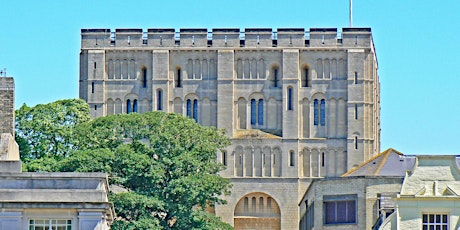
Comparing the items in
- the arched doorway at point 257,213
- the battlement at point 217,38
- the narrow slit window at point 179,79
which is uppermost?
the battlement at point 217,38

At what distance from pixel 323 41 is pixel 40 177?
297 feet

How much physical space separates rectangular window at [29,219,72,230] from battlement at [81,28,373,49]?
296 ft

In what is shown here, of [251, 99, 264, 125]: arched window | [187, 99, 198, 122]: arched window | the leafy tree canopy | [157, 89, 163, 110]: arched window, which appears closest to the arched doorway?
[251, 99, 264, 125]: arched window

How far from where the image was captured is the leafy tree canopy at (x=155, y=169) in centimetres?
8956

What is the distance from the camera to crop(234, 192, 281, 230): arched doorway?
13962cm

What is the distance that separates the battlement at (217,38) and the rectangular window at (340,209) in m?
52.3

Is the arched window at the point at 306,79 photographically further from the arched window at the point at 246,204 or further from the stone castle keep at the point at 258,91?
the arched window at the point at 246,204

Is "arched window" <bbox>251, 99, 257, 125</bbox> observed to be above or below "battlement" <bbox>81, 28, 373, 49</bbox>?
below

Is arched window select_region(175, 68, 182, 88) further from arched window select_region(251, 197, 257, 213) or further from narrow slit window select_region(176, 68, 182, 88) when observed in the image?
arched window select_region(251, 197, 257, 213)

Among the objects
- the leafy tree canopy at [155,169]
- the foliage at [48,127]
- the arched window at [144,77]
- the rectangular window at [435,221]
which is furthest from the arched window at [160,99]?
the rectangular window at [435,221]

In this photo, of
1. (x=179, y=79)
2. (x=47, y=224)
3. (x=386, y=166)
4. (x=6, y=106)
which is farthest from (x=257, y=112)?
(x=47, y=224)

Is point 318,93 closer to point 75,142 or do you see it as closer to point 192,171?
point 75,142


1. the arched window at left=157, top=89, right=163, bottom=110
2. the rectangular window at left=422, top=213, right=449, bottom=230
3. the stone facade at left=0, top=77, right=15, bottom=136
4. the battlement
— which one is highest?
the battlement

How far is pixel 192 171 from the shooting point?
9444 cm
